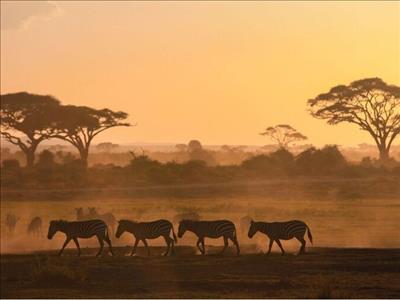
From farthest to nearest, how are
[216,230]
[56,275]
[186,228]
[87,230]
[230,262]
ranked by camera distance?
[186,228] < [87,230] < [216,230] < [230,262] < [56,275]

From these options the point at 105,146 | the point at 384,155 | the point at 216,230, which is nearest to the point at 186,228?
the point at 216,230

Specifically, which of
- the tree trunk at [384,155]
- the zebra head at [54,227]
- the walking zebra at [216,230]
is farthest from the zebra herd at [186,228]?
the tree trunk at [384,155]

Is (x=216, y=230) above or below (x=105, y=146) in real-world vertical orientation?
below

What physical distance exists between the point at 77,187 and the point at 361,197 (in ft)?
44.1

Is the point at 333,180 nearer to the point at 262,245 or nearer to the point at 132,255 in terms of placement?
the point at 262,245

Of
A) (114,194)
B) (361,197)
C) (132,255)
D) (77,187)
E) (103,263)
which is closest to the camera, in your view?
(103,263)

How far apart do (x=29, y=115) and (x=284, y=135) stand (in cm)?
2403

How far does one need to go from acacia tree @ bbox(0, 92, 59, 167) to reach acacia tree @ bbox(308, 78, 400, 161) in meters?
15.3

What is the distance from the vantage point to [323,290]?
13.4 m

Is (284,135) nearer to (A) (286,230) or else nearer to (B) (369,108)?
(B) (369,108)

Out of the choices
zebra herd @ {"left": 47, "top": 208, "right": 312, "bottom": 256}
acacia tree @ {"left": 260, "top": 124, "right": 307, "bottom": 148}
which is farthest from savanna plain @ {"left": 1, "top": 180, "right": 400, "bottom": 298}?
acacia tree @ {"left": 260, "top": 124, "right": 307, "bottom": 148}

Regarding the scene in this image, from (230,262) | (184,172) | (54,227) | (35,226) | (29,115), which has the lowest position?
(230,262)

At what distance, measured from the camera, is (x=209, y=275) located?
15.4m

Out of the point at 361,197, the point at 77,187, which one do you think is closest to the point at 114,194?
the point at 77,187
